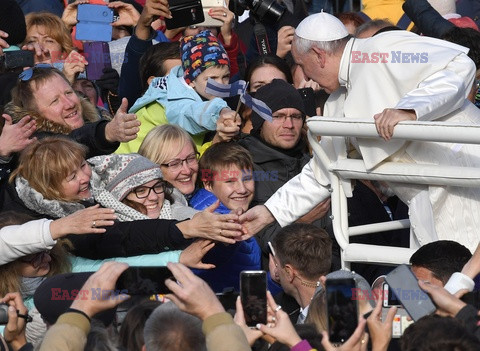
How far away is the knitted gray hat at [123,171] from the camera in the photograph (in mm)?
6422

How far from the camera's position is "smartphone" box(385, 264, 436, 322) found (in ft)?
14.3

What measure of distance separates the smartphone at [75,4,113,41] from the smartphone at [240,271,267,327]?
4647 millimetres

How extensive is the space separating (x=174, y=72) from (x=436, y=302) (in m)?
3.92

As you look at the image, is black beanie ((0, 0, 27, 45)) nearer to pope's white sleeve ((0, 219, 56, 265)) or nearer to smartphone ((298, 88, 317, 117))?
smartphone ((298, 88, 317, 117))

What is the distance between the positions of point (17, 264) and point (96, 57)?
3358 millimetres

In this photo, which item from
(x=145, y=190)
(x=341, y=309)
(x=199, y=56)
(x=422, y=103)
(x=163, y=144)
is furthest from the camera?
(x=199, y=56)

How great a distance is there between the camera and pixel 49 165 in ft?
20.9

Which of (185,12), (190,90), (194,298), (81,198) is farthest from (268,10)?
(194,298)

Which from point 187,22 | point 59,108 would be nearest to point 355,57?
point 59,108

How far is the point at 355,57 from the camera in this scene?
250 inches

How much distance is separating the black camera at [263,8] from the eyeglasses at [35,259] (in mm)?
3835

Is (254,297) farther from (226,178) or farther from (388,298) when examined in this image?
(226,178)

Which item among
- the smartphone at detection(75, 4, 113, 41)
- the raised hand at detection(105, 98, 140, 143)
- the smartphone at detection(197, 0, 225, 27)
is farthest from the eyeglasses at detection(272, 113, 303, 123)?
the smartphone at detection(75, 4, 113, 41)

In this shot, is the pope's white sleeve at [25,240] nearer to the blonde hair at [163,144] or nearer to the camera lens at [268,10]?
the blonde hair at [163,144]
